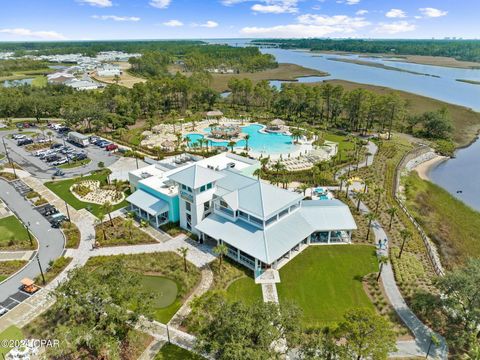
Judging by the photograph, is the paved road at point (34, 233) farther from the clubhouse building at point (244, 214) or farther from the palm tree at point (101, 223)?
the clubhouse building at point (244, 214)

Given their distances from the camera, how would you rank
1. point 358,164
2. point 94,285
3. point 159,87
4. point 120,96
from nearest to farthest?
point 94,285 → point 358,164 → point 120,96 → point 159,87

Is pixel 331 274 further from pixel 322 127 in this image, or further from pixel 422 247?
pixel 322 127

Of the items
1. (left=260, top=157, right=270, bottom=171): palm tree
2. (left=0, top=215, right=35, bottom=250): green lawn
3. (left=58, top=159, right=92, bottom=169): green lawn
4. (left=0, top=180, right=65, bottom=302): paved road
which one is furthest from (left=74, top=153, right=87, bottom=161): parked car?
(left=260, top=157, right=270, bottom=171): palm tree

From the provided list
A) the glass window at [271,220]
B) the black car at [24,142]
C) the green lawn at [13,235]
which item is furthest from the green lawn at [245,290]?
the black car at [24,142]

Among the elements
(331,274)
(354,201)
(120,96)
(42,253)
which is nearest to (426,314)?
(331,274)

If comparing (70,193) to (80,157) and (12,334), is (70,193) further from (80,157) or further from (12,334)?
(12,334)

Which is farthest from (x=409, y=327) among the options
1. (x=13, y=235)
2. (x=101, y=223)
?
(x=13, y=235)

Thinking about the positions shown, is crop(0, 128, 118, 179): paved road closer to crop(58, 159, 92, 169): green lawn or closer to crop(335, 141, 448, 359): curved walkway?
crop(58, 159, 92, 169): green lawn
